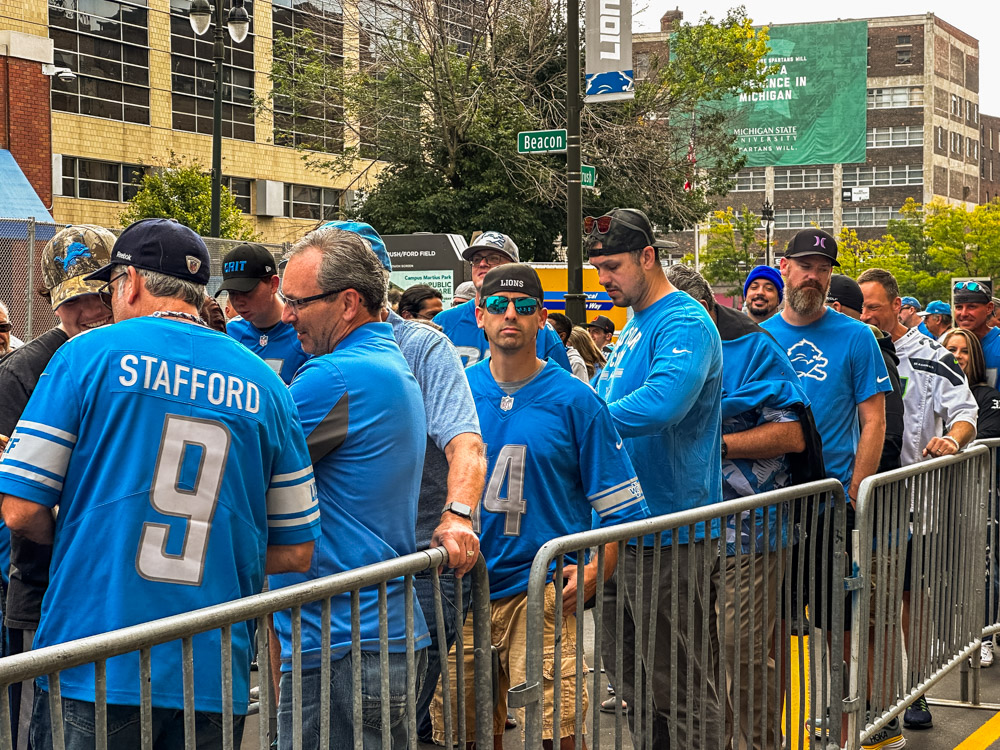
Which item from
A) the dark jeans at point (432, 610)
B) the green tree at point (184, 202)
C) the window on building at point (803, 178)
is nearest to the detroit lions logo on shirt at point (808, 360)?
the dark jeans at point (432, 610)

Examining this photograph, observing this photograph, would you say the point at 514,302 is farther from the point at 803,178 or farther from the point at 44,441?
the point at 803,178

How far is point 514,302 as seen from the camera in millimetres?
4586

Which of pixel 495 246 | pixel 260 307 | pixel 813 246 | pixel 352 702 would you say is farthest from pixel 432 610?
pixel 495 246

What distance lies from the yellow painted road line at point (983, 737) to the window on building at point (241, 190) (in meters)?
44.0

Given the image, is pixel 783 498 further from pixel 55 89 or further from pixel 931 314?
pixel 55 89

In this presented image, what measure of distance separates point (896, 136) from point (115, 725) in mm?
103054

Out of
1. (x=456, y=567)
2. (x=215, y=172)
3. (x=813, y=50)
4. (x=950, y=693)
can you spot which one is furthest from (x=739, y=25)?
(x=813, y=50)

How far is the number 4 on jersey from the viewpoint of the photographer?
434 centimetres

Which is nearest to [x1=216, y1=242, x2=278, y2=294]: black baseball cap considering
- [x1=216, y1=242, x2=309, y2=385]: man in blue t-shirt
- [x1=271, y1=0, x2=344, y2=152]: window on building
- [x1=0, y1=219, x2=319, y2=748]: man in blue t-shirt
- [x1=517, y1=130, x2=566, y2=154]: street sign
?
[x1=216, y1=242, x2=309, y2=385]: man in blue t-shirt

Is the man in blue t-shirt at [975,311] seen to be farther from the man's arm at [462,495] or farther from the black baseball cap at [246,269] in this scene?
the man's arm at [462,495]

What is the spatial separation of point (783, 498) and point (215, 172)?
1720 cm

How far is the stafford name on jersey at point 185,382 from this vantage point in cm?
282

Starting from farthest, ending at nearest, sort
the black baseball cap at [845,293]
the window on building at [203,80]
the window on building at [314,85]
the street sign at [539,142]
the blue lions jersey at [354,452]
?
the window on building at [203,80], the window on building at [314,85], the street sign at [539,142], the black baseball cap at [845,293], the blue lions jersey at [354,452]

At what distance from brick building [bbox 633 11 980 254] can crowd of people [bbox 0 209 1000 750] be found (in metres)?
93.0
